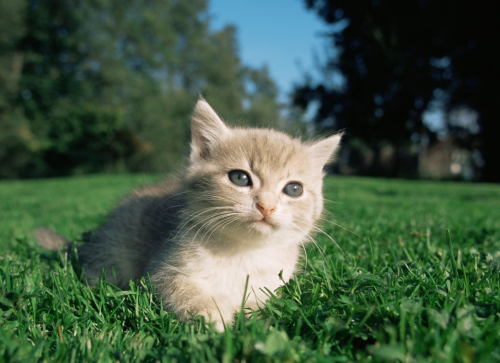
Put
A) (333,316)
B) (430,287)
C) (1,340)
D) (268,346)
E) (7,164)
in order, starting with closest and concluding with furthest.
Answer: (268,346)
(1,340)
(333,316)
(430,287)
(7,164)

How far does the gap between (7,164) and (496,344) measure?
82.4 ft

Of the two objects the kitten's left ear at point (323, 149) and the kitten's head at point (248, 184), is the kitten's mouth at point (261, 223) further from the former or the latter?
the kitten's left ear at point (323, 149)

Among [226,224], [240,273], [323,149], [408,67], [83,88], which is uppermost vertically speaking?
[408,67]

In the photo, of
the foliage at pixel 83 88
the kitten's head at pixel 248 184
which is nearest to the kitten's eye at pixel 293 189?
the kitten's head at pixel 248 184

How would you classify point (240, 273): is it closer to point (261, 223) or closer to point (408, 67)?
point (261, 223)

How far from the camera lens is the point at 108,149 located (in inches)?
907

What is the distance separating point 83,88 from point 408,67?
19.8 m

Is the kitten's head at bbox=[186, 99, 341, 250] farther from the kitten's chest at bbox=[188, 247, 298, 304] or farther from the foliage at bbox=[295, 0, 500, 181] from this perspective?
the foliage at bbox=[295, 0, 500, 181]

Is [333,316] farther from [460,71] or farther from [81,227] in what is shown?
[460,71]

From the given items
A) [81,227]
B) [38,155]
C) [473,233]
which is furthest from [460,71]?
[38,155]

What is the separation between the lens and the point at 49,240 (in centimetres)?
257

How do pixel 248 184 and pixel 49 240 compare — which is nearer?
pixel 248 184

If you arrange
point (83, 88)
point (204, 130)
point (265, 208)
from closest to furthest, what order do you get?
point (265, 208)
point (204, 130)
point (83, 88)

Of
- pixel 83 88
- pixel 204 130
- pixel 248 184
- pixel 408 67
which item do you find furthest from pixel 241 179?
pixel 83 88
